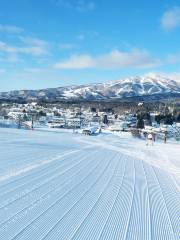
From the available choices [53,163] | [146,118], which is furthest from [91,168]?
[146,118]

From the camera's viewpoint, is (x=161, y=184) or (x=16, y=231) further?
(x=161, y=184)

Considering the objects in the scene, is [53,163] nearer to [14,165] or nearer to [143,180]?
[14,165]

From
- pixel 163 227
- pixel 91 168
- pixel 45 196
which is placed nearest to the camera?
pixel 163 227

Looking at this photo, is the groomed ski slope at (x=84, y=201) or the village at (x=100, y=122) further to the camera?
the village at (x=100, y=122)

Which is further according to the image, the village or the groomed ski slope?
the village

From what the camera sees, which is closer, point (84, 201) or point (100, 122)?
point (84, 201)

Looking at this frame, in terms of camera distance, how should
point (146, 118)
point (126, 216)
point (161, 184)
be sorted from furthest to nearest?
point (146, 118) < point (161, 184) < point (126, 216)
